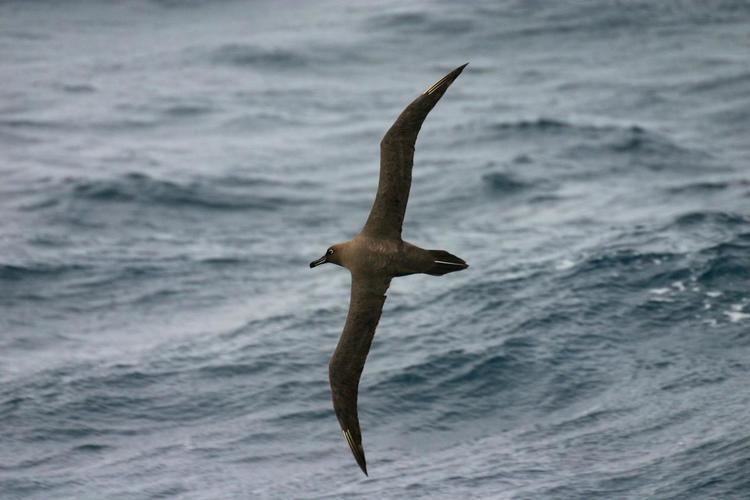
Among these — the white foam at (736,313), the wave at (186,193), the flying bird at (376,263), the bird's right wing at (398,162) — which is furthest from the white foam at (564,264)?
the bird's right wing at (398,162)

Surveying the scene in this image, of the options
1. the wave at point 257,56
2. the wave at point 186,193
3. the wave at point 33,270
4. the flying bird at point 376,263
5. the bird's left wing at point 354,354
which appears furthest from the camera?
the wave at point 257,56

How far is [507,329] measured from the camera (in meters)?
23.5

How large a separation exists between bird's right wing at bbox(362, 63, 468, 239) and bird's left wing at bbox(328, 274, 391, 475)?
2.32ft

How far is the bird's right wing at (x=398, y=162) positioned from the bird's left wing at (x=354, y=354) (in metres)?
0.71

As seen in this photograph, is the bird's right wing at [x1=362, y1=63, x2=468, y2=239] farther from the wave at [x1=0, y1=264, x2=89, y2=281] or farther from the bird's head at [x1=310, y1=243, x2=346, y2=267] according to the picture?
the wave at [x1=0, y1=264, x2=89, y2=281]

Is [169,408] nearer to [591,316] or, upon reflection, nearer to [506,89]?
[591,316]

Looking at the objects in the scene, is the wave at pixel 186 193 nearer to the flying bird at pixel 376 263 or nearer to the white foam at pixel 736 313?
the white foam at pixel 736 313

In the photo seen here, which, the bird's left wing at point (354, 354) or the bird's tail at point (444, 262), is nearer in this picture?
the bird's tail at point (444, 262)

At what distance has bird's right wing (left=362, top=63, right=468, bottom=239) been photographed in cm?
1523

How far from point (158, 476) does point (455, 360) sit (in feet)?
18.3

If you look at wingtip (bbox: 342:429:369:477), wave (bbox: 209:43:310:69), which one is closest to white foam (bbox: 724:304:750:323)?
wingtip (bbox: 342:429:369:477)

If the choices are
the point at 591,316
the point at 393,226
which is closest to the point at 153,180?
the point at 591,316

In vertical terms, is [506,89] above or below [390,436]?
above

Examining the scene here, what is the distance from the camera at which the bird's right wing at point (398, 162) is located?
15.2m
